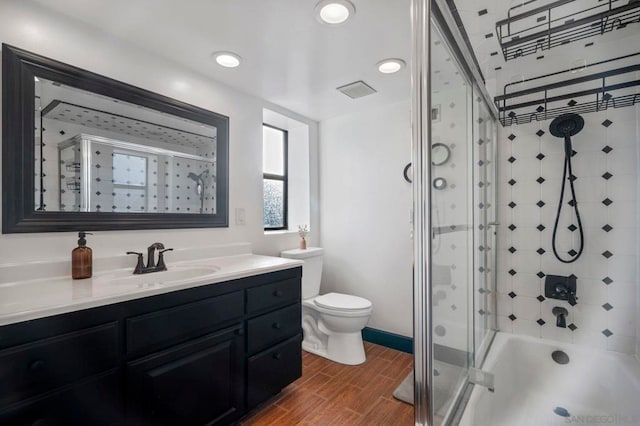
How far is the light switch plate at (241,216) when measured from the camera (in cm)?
220

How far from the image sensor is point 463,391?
136cm

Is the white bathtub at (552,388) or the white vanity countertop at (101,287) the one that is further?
the white bathtub at (552,388)

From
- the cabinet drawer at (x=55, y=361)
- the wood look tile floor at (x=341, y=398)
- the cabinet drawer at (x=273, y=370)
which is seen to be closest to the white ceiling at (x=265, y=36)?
the cabinet drawer at (x=55, y=361)

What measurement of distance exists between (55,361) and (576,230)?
247 centimetres

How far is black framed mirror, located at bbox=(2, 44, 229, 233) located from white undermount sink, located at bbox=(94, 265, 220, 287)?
0.27 metres

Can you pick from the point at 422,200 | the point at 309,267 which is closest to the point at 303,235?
the point at 309,267

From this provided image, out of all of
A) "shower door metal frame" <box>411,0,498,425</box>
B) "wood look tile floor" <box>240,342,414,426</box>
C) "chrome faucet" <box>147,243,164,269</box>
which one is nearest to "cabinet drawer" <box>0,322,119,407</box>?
"chrome faucet" <box>147,243,164,269</box>

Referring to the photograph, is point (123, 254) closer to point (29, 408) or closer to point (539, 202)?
point (29, 408)

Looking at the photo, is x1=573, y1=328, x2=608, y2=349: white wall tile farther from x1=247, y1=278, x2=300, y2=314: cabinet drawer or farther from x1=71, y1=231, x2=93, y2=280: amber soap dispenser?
x1=71, y1=231, x2=93, y2=280: amber soap dispenser

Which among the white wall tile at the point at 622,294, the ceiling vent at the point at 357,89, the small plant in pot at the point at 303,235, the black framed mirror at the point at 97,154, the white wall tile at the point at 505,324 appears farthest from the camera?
the small plant in pot at the point at 303,235

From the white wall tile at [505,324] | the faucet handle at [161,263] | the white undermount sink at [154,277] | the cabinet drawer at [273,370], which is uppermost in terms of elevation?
the faucet handle at [161,263]

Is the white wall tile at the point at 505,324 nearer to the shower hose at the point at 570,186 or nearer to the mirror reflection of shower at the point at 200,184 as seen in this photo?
the shower hose at the point at 570,186

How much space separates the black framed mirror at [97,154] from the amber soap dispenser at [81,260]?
0.12 metres

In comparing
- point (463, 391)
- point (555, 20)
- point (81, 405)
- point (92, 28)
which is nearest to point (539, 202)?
point (555, 20)
